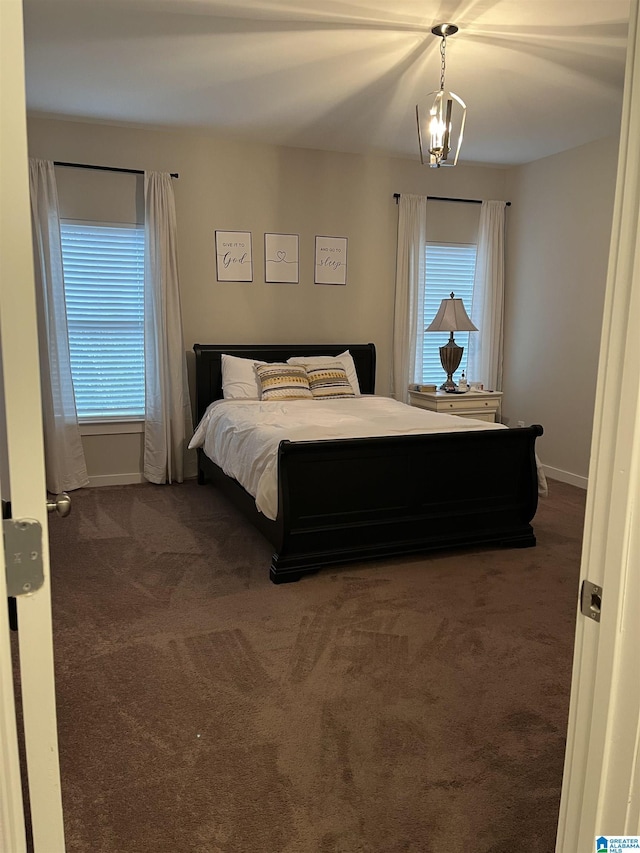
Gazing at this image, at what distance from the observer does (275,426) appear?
13.0 ft

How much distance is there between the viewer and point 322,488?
3426 millimetres

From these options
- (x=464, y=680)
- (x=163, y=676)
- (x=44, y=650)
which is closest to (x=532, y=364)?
(x=464, y=680)

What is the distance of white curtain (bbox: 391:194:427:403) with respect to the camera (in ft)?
18.8

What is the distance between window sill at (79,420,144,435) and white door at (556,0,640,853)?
15.3 ft

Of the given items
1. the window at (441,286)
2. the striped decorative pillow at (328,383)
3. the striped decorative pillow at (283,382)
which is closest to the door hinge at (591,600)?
the striped decorative pillow at (283,382)

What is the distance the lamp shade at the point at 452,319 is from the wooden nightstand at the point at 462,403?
0.55m

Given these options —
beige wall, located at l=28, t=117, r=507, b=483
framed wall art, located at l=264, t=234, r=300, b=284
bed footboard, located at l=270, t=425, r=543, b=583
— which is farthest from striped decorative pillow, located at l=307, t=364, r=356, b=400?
bed footboard, located at l=270, t=425, r=543, b=583

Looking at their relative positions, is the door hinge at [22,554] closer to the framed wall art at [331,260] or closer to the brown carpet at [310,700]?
the brown carpet at [310,700]

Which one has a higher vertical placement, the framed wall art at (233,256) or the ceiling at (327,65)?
the ceiling at (327,65)

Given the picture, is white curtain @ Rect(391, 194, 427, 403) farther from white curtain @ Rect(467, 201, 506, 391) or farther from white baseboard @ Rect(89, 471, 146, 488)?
white baseboard @ Rect(89, 471, 146, 488)

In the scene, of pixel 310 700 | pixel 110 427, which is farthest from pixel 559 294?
pixel 310 700

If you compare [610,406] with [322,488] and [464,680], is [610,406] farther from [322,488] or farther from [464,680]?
[322,488]

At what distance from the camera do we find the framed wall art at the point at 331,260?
5.59m

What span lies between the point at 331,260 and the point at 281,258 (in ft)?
1.49
